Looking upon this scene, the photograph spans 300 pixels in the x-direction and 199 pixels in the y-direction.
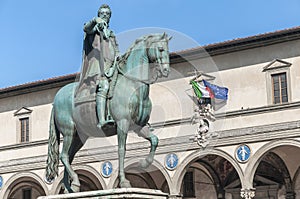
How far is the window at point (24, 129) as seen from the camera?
32.2 m

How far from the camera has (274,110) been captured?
25.6 m

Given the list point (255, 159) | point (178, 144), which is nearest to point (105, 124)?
point (255, 159)

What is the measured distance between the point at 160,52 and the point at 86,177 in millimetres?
21598

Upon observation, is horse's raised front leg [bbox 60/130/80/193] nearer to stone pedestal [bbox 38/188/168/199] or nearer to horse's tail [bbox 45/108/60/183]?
horse's tail [bbox 45/108/60/183]

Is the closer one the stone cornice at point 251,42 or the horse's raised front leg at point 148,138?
the horse's raised front leg at point 148,138

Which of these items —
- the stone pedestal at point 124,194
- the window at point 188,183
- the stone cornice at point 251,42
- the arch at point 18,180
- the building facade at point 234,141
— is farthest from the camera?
the arch at point 18,180

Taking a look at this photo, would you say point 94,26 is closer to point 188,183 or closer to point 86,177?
point 188,183

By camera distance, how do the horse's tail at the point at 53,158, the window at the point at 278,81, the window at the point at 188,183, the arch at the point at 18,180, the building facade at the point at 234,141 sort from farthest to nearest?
the arch at the point at 18,180, the window at the point at 188,183, the window at the point at 278,81, the building facade at the point at 234,141, the horse's tail at the point at 53,158

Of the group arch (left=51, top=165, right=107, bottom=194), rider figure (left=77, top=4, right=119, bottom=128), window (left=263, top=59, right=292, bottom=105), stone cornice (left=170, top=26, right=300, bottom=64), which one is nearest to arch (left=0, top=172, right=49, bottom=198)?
arch (left=51, top=165, right=107, bottom=194)

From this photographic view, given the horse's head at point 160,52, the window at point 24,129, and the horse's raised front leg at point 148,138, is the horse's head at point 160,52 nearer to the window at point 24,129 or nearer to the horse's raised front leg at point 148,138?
the horse's raised front leg at point 148,138

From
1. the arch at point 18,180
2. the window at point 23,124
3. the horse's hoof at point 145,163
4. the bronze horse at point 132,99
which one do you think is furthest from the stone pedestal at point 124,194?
the window at point 23,124

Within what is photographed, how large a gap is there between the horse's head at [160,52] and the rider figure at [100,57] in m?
0.60

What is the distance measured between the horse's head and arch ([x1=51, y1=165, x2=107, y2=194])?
18.8 m

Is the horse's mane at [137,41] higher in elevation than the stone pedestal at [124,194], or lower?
higher
